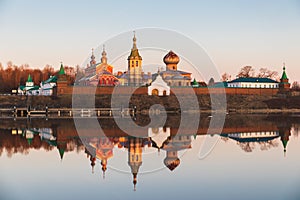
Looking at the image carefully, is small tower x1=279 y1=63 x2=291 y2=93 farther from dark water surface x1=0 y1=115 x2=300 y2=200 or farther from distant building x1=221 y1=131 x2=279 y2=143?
dark water surface x1=0 y1=115 x2=300 y2=200

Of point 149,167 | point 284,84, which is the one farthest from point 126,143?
point 284,84

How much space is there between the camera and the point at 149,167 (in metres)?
13.7

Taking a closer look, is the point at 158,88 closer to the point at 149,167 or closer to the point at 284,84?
the point at 284,84

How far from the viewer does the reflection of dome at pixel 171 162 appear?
13.6 metres

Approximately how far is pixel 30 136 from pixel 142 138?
6007mm

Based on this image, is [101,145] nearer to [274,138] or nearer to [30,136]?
[30,136]

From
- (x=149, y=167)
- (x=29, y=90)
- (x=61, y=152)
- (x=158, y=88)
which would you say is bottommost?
(x=149, y=167)

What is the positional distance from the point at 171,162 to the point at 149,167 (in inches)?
45.6

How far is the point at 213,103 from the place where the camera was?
56.0 m

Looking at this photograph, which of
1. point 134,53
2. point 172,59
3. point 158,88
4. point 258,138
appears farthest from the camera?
point 172,59

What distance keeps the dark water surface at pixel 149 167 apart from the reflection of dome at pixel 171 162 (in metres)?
0.03

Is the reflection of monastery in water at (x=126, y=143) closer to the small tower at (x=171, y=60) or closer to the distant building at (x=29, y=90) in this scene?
the small tower at (x=171, y=60)

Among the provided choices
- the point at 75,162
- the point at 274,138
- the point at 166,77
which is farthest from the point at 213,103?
the point at 75,162

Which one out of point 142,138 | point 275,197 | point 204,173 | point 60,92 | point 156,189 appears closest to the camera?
point 275,197
